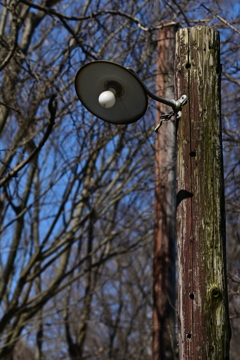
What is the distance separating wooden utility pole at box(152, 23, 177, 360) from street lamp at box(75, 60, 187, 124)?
3.10 m

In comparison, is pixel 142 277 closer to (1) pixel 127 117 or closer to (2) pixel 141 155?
(2) pixel 141 155

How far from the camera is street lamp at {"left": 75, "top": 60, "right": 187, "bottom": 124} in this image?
3.64 meters

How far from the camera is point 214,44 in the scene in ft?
12.3

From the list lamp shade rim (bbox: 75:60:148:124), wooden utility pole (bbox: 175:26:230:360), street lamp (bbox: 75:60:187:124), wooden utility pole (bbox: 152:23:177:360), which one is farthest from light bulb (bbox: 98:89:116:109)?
wooden utility pole (bbox: 152:23:177:360)

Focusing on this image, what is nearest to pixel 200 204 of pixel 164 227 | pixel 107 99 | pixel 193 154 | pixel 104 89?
pixel 193 154

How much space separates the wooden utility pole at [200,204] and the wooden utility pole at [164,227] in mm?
3082

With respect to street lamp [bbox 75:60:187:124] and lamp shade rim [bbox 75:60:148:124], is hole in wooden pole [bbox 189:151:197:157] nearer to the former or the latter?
street lamp [bbox 75:60:187:124]

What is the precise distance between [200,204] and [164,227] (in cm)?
384

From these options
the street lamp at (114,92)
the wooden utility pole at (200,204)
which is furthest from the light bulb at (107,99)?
the wooden utility pole at (200,204)

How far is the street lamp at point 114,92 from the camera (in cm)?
364

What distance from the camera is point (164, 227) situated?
7.20m

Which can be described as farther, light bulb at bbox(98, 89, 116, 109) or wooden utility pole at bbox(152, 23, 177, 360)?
wooden utility pole at bbox(152, 23, 177, 360)

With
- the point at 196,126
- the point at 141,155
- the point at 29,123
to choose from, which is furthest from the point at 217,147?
the point at 141,155

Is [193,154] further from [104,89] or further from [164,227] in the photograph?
[164,227]
